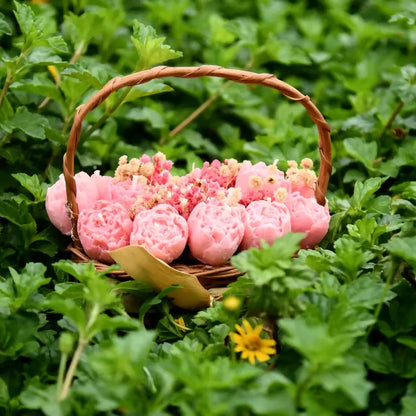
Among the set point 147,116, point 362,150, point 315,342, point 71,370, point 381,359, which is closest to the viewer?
point 315,342

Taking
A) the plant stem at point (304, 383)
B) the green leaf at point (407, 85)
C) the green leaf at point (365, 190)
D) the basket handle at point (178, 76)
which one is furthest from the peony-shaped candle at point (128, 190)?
the green leaf at point (407, 85)

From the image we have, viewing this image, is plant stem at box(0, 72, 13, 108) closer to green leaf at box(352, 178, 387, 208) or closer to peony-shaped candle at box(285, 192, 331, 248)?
peony-shaped candle at box(285, 192, 331, 248)

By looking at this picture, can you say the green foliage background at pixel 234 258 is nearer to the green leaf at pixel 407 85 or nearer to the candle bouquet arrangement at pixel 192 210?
the green leaf at pixel 407 85

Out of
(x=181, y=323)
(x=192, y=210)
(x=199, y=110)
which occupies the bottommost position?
(x=181, y=323)

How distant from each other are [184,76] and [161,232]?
1.24ft

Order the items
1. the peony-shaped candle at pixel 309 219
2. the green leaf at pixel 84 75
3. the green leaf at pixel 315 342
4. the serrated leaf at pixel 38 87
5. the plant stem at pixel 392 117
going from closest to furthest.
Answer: the green leaf at pixel 315 342 < the peony-shaped candle at pixel 309 219 < the green leaf at pixel 84 75 < the serrated leaf at pixel 38 87 < the plant stem at pixel 392 117

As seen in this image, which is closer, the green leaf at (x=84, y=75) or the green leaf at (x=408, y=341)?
the green leaf at (x=408, y=341)

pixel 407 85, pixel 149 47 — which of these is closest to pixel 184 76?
pixel 149 47

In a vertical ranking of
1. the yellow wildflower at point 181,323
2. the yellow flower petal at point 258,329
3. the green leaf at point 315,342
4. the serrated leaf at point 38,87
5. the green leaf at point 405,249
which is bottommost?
the yellow wildflower at point 181,323

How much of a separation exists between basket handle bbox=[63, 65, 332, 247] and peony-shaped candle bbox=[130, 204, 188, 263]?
18 cm

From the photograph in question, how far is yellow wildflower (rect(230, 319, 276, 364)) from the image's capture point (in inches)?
53.4

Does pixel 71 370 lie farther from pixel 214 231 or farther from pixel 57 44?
pixel 57 44

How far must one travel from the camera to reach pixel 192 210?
64.1 inches

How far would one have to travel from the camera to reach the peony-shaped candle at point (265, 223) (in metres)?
1.56
